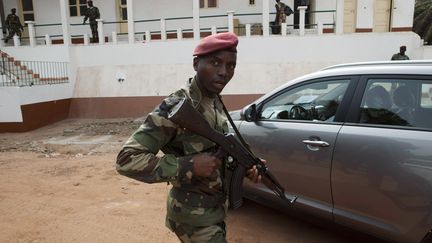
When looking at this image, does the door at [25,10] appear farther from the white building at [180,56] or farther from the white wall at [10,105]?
the white wall at [10,105]

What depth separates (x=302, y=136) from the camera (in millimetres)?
2865

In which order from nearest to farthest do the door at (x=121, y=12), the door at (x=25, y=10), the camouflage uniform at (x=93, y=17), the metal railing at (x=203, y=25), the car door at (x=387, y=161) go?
the car door at (x=387, y=161) → the camouflage uniform at (x=93, y=17) → the metal railing at (x=203, y=25) → the door at (x=121, y=12) → the door at (x=25, y=10)

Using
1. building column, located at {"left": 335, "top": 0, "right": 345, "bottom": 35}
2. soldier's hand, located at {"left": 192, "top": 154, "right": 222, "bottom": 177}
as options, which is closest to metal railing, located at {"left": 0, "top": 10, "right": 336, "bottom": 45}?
building column, located at {"left": 335, "top": 0, "right": 345, "bottom": 35}

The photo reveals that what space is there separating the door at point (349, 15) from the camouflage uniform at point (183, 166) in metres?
12.1

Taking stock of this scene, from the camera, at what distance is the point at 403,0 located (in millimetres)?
11852

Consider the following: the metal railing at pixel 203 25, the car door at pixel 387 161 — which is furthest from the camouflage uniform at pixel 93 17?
the car door at pixel 387 161

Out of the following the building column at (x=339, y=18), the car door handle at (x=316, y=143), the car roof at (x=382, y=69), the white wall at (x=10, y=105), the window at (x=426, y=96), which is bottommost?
the white wall at (x=10, y=105)

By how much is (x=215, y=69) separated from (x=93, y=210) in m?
2.97

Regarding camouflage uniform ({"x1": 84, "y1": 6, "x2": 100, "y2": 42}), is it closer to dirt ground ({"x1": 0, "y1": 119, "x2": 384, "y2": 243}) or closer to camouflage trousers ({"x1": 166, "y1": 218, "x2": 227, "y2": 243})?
dirt ground ({"x1": 0, "y1": 119, "x2": 384, "y2": 243})

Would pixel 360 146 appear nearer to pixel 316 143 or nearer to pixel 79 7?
pixel 316 143

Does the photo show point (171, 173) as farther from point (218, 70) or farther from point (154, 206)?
point (154, 206)

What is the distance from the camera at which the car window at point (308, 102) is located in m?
2.86

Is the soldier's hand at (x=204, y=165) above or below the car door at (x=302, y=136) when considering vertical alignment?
above

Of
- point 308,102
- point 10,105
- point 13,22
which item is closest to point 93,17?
point 13,22
